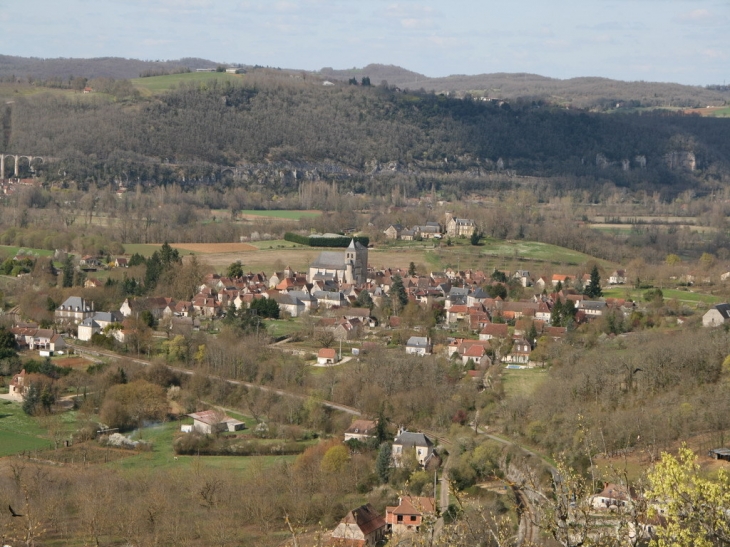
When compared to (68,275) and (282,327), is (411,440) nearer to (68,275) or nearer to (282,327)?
(282,327)

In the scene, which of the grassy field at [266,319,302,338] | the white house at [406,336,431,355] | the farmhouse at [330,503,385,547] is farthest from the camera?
the grassy field at [266,319,302,338]

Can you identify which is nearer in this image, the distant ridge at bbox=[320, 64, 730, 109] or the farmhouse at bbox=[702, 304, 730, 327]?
the farmhouse at bbox=[702, 304, 730, 327]

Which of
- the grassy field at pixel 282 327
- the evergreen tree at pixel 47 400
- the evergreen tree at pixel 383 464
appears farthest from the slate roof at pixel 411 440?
the grassy field at pixel 282 327

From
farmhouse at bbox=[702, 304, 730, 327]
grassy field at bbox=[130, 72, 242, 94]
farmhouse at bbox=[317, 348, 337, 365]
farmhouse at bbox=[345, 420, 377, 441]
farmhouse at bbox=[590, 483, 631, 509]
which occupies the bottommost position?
farmhouse at bbox=[317, 348, 337, 365]

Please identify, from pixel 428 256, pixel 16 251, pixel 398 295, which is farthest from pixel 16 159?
pixel 398 295

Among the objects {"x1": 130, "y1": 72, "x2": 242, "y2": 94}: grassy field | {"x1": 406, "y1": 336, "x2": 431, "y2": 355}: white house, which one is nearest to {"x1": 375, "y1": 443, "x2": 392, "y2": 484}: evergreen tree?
{"x1": 406, "y1": 336, "x2": 431, "y2": 355}: white house

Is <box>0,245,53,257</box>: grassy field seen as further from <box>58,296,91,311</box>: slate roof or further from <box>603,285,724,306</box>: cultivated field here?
<box>603,285,724,306</box>: cultivated field

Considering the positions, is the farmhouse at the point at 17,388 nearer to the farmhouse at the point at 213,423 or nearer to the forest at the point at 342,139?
the farmhouse at the point at 213,423

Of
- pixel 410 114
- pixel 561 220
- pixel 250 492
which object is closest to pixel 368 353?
pixel 250 492
